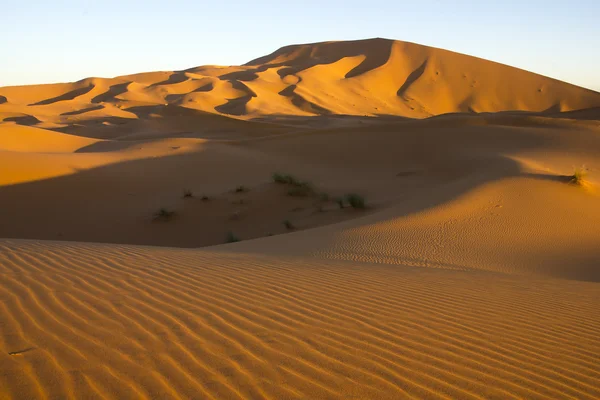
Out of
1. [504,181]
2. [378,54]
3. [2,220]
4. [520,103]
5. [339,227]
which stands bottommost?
[2,220]

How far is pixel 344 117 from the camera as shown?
4253 centimetres

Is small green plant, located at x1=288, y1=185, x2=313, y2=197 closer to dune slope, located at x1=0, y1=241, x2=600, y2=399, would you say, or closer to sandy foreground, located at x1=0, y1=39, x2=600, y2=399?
sandy foreground, located at x1=0, y1=39, x2=600, y2=399

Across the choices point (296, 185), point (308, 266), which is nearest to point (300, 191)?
point (296, 185)

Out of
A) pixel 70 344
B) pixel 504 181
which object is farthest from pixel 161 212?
pixel 70 344

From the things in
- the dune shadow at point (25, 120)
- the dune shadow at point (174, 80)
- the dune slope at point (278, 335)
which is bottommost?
the dune slope at point (278, 335)

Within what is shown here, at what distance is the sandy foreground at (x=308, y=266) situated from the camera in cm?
332

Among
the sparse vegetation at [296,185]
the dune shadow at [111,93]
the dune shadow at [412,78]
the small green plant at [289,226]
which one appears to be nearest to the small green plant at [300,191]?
the sparse vegetation at [296,185]

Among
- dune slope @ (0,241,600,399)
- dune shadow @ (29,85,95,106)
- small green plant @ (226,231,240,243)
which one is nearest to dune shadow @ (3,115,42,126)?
dune shadow @ (29,85,95,106)

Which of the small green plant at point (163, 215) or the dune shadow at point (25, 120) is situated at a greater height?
the dune shadow at point (25, 120)

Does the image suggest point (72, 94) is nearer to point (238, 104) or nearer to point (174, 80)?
point (174, 80)

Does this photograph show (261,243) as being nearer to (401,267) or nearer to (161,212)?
(401,267)

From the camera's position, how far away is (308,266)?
6.95m

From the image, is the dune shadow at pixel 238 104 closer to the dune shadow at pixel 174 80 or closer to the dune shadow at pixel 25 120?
the dune shadow at pixel 174 80

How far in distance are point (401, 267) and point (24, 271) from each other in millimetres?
4408
